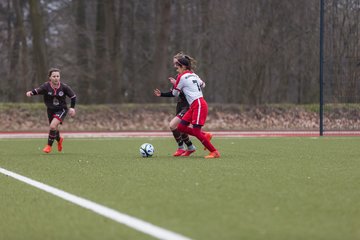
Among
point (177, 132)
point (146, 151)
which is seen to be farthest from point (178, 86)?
point (146, 151)

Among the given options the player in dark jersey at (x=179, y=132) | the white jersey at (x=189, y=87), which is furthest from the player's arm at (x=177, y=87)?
the player in dark jersey at (x=179, y=132)

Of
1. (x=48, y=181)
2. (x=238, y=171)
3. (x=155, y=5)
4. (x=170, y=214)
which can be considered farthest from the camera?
(x=155, y=5)

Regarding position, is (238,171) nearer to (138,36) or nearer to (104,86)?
(104,86)

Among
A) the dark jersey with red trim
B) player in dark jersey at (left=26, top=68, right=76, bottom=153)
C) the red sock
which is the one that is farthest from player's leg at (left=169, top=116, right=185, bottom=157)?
the dark jersey with red trim

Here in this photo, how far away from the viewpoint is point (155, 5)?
4438 centimetres

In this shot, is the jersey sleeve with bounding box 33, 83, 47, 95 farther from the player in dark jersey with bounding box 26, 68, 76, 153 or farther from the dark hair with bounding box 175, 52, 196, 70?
the dark hair with bounding box 175, 52, 196, 70

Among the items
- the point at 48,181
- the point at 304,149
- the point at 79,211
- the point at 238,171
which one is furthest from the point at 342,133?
the point at 79,211

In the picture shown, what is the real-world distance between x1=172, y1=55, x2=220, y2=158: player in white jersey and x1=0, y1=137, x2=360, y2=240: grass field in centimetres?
80

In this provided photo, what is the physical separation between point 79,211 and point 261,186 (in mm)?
2503

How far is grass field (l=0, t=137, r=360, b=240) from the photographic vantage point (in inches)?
225

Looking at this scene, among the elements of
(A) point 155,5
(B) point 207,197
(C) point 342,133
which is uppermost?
(A) point 155,5

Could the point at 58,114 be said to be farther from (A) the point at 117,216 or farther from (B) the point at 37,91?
(A) the point at 117,216

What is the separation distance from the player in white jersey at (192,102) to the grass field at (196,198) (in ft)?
2.61

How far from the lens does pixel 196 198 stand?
295 inches
